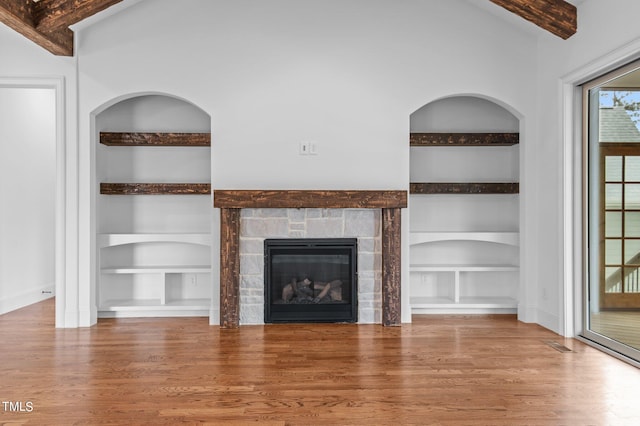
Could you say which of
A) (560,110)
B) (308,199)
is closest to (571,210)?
(560,110)

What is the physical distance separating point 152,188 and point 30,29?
65.2 inches

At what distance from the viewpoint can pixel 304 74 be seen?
173 inches

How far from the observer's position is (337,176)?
4.43 metres

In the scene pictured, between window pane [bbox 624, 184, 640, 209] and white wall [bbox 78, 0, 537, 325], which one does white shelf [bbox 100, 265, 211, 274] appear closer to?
white wall [bbox 78, 0, 537, 325]

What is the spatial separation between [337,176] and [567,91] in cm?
214

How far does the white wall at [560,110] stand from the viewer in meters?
3.39

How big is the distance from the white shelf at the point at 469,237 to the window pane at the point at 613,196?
3.38 ft

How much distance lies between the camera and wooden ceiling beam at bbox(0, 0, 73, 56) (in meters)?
3.32

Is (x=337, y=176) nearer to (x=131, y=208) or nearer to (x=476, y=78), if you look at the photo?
(x=476, y=78)

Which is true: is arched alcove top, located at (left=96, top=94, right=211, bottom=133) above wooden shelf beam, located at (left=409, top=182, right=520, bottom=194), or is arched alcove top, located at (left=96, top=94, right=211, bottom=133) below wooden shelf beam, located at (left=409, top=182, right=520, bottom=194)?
above

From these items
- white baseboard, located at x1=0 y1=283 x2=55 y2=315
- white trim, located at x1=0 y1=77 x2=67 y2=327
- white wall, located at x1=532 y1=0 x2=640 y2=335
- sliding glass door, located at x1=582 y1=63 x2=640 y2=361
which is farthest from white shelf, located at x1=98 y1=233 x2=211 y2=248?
sliding glass door, located at x1=582 y1=63 x2=640 y2=361

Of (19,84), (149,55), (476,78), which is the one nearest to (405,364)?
(476,78)

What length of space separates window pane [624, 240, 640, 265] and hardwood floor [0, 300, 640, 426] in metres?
0.73

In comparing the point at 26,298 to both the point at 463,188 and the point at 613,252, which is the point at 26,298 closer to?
the point at 463,188
